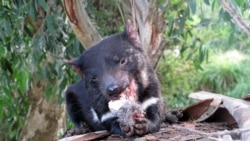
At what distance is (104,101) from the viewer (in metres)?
2.31

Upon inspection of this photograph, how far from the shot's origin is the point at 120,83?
6.97 ft

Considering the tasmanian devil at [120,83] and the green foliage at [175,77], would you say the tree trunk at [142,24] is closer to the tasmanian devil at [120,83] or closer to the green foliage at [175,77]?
the tasmanian devil at [120,83]

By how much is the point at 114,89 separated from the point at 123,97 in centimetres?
10

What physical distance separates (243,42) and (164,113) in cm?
493

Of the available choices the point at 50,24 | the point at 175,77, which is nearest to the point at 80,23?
the point at 50,24

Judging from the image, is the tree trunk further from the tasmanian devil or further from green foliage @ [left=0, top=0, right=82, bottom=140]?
the tasmanian devil

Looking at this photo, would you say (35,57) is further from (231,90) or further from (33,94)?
(231,90)

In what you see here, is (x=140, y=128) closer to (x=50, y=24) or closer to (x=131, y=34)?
(x=131, y=34)

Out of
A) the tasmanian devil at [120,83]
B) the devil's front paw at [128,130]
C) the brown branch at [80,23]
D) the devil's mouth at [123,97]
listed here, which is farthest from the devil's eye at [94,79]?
the brown branch at [80,23]

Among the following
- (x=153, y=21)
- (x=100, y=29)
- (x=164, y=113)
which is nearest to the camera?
(x=164, y=113)

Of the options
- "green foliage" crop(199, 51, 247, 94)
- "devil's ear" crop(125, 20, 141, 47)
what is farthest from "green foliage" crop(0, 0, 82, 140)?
"green foliage" crop(199, 51, 247, 94)

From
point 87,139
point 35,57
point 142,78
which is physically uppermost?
point 35,57

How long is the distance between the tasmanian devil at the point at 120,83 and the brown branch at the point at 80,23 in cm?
41

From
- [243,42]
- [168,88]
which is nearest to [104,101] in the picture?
[168,88]
